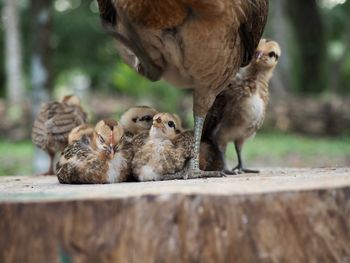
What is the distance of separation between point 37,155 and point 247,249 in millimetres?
6891

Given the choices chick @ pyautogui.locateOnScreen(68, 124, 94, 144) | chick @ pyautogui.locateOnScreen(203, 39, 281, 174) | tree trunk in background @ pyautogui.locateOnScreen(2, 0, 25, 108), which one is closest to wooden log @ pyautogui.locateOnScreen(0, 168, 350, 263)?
chick @ pyautogui.locateOnScreen(68, 124, 94, 144)

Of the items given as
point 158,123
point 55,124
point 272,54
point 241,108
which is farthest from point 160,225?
point 55,124

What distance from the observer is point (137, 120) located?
4988 millimetres

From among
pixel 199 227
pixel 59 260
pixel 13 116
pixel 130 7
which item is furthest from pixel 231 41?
pixel 13 116

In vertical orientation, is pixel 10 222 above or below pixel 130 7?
below

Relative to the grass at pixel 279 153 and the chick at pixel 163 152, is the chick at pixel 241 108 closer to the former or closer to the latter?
the chick at pixel 163 152

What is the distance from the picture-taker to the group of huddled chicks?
14.1 feet

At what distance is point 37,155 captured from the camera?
953cm

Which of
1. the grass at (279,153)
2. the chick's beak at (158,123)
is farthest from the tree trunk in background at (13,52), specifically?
the chick's beak at (158,123)

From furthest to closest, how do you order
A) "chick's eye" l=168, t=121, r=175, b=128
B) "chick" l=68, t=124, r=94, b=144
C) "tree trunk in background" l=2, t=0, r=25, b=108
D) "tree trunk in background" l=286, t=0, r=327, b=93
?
"tree trunk in background" l=286, t=0, r=327, b=93 < "tree trunk in background" l=2, t=0, r=25, b=108 < "chick" l=68, t=124, r=94, b=144 < "chick's eye" l=168, t=121, r=175, b=128

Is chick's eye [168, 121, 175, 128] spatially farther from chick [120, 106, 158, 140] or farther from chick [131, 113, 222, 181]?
chick [120, 106, 158, 140]

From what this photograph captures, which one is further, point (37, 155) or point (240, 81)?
point (37, 155)

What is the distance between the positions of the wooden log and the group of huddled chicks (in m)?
1.19

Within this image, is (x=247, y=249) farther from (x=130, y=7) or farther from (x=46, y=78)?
(x=46, y=78)
